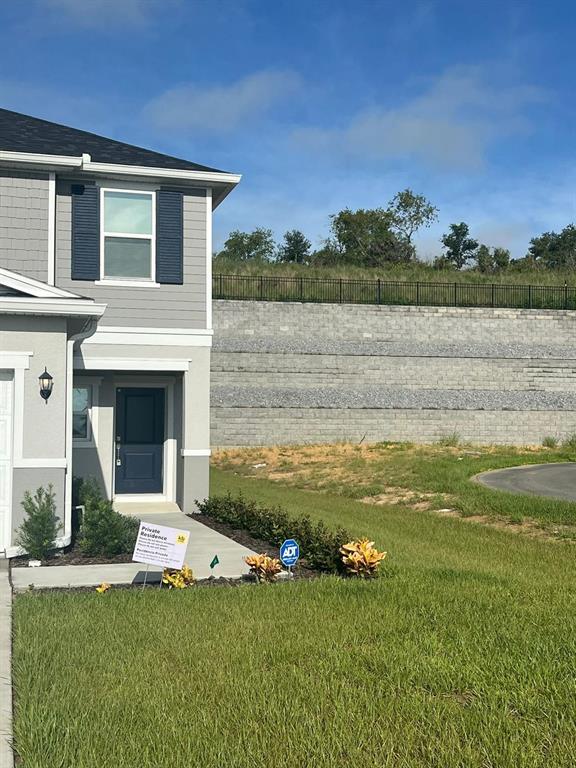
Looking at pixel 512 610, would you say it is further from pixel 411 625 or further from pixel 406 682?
pixel 406 682

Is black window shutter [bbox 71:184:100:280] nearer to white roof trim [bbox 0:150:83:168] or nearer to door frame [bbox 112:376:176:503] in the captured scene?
white roof trim [bbox 0:150:83:168]

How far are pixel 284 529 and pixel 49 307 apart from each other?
4644 mm

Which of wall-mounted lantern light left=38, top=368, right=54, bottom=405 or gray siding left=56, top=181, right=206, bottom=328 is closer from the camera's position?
wall-mounted lantern light left=38, top=368, right=54, bottom=405

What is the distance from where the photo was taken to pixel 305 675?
6.34m

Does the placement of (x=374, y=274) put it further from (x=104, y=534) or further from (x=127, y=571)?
(x=127, y=571)

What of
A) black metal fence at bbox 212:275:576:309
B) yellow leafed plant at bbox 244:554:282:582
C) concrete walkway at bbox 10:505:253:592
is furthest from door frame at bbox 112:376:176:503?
black metal fence at bbox 212:275:576:309

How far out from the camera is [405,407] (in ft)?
118

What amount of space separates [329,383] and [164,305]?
62.9 feet

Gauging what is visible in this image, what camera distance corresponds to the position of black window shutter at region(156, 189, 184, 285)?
17.0m

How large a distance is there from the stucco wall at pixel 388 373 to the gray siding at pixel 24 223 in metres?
18.6

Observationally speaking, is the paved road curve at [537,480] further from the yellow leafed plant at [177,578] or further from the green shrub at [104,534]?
the yellow leafed plant at [177,578]

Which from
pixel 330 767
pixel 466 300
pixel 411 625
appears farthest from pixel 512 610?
pixel 466 300

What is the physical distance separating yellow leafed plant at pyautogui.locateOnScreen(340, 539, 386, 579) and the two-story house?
592 cm

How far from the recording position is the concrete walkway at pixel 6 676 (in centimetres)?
511
